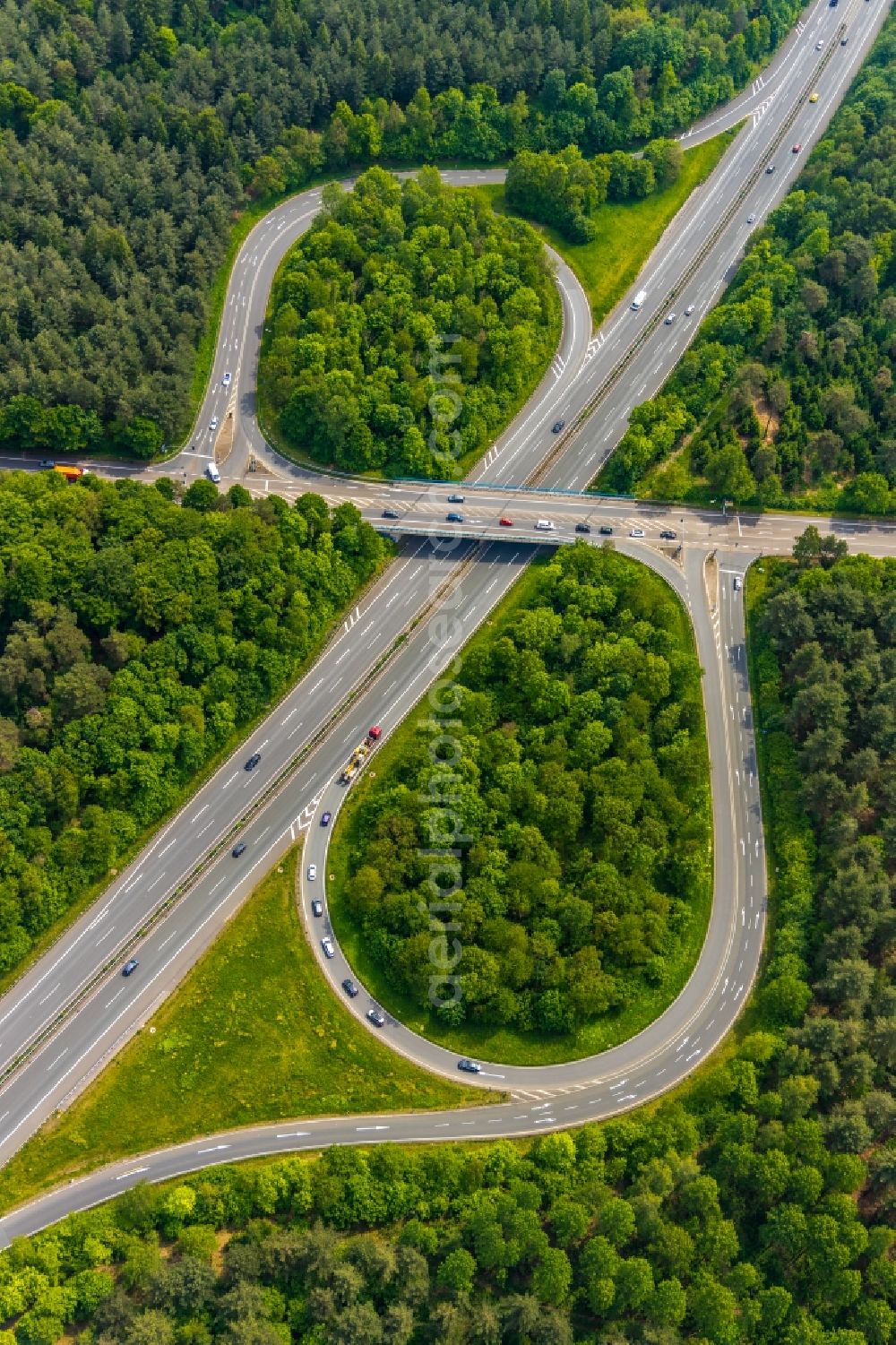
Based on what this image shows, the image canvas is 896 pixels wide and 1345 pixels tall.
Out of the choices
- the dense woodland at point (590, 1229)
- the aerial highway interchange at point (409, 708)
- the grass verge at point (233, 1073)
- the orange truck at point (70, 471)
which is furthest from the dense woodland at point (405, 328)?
the dense woodland at point (590, 1229)

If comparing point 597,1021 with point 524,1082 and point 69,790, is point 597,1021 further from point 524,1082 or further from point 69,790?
point 69,790

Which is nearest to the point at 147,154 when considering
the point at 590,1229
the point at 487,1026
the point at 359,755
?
the point at 359,755

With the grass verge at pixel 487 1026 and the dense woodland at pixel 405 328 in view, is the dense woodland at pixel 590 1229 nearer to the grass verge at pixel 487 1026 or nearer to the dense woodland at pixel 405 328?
the grass verge at pixel 487 1026

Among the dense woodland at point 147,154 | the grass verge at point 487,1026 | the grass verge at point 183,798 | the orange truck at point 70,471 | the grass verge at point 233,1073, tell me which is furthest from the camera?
the dense woodland at point 147,154

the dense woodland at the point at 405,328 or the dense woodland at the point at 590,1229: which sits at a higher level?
the dense woodland at the point at 405,328

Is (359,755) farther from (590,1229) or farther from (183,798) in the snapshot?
(590,1229)

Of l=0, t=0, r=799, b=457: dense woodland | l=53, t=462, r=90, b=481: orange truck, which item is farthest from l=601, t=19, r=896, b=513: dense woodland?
l=53, t=462, r=90, b=481: orange truck

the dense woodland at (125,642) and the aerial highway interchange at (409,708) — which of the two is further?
the dense woodland at (125,642)
